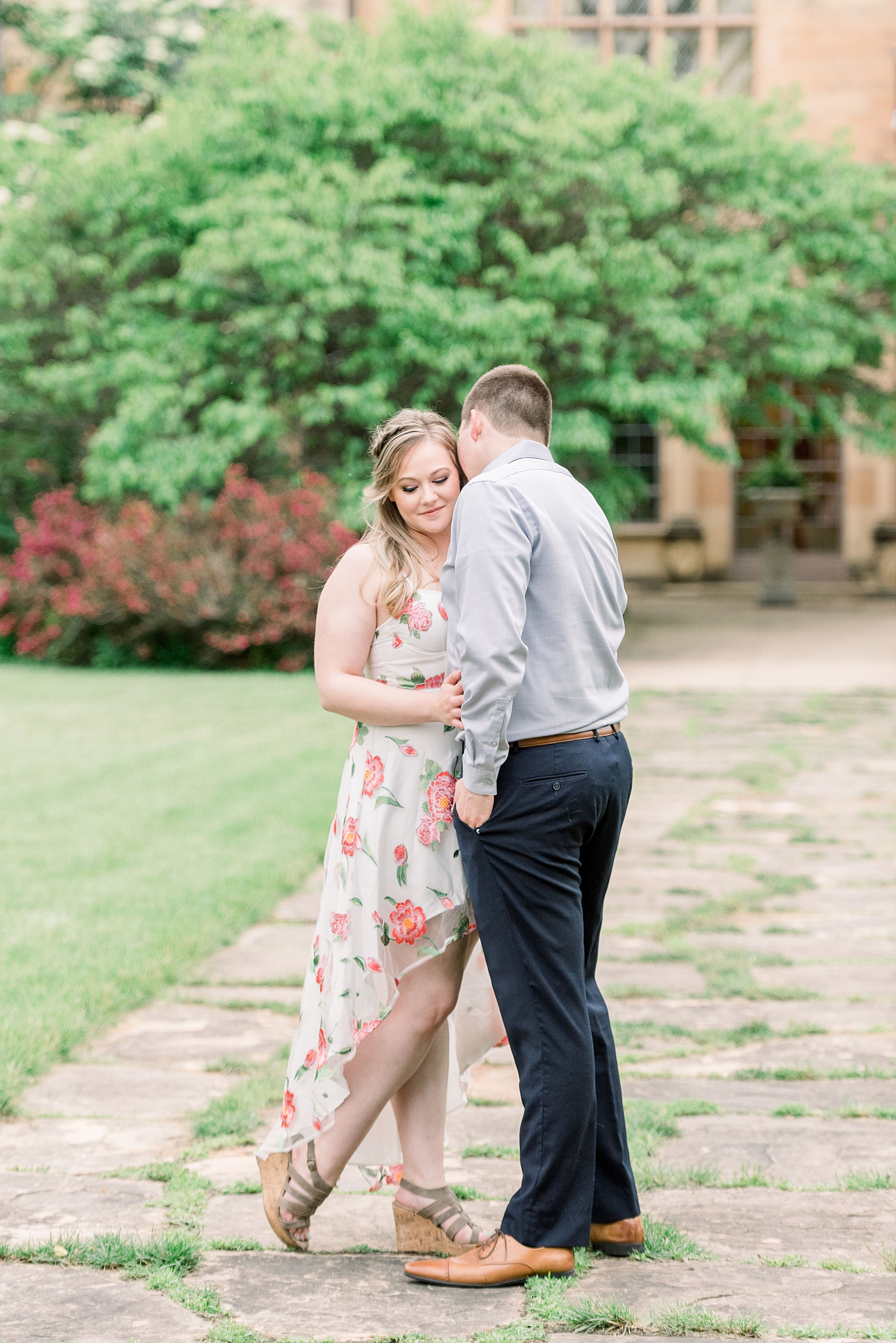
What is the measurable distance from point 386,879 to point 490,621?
0.65 metres

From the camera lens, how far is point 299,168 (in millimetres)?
14273

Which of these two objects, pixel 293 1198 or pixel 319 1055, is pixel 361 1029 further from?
pixel 293 1198

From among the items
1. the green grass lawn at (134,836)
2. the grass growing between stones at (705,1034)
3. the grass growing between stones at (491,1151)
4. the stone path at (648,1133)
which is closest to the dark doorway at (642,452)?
the green grass lawn at (134,836)

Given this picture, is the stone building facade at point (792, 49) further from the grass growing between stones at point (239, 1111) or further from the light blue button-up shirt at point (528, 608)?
the light blue button-up shirt at point (528, 608)

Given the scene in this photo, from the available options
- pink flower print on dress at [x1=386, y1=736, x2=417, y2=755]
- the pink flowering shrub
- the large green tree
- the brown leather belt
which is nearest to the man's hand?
the brown leather belt

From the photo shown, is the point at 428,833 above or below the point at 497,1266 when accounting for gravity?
above

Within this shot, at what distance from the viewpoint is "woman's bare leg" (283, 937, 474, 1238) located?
120 inches

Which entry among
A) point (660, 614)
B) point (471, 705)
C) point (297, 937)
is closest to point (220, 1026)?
point (297, 937)

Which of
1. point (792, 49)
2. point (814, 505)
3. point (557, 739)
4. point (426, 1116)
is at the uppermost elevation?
point (792, 49)

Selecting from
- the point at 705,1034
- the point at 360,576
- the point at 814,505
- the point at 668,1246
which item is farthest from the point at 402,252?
the point at 814,505

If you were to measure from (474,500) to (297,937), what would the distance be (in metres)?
3.15

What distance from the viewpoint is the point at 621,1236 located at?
9.70 ft

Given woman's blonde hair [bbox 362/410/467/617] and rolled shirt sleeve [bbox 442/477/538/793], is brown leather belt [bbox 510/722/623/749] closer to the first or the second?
rolled shirt sleeve [bbox 442/477/538/793]

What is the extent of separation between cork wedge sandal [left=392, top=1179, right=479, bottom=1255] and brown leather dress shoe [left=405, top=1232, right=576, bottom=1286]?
13 cm
